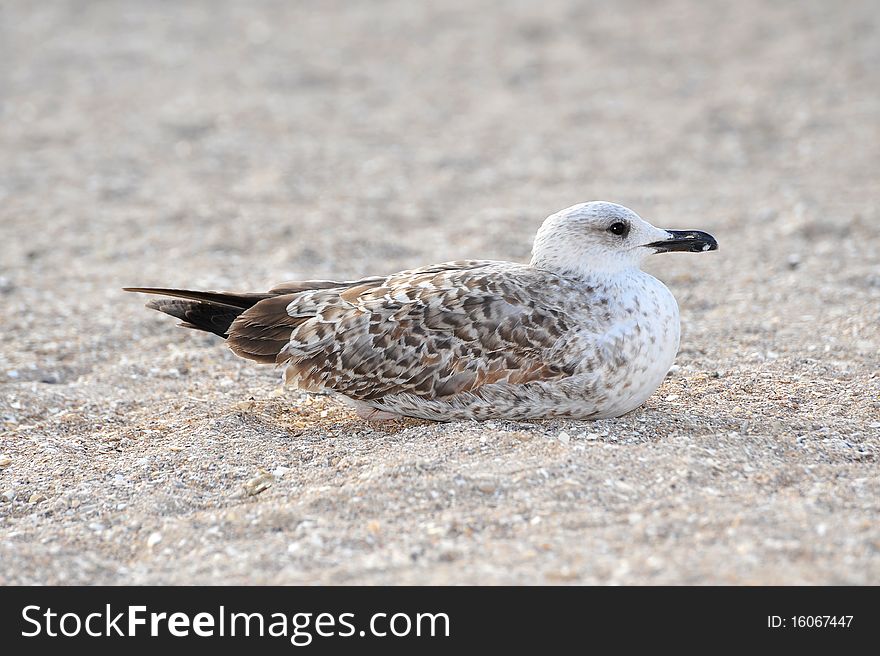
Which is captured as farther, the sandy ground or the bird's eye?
the bird's eye

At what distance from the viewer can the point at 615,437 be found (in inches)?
200

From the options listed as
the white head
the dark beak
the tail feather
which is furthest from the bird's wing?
the dark beak

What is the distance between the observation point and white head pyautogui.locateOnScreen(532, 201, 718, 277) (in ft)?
17.7

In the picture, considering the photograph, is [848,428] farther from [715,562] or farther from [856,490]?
[715,562]

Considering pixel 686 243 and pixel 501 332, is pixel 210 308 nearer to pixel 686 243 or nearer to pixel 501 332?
pixel 501 332

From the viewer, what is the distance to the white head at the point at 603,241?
5.41 metres

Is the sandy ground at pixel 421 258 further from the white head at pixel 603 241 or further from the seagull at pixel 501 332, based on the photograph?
the white head at pixel 603 241

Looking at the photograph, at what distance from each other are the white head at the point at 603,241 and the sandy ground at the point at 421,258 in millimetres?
779

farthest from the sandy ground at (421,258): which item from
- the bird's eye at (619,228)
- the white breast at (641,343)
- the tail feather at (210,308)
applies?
the bird's eye at (619,228)

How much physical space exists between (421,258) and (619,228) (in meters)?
3.19

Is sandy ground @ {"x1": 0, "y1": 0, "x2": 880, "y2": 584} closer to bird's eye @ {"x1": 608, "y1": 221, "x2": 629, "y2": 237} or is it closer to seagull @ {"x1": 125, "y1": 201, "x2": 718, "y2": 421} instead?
seagull @ {"x1": 125, "y1": 201, "x2": 718, "y2": 421}

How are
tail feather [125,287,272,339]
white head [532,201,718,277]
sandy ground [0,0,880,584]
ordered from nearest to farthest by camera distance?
sandy ground [0,0,880,584] < white head [532,201,718,277] < tail feather [125,287,272,339]

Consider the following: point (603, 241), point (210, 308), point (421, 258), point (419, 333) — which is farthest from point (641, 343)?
point (421, 258)

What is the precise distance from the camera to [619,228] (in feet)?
17.8
